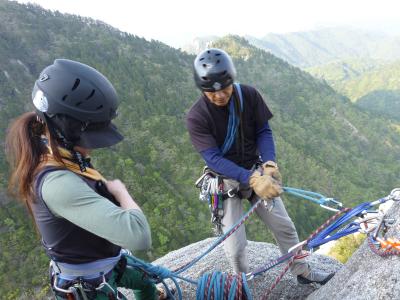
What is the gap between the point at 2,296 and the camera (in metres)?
33.8

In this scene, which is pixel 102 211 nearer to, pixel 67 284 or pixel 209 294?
pixel 67 284

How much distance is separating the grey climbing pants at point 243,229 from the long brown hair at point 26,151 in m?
1.98

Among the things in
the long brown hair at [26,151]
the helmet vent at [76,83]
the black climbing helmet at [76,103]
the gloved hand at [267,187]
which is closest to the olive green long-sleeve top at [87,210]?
the long brown hair at [26,151]

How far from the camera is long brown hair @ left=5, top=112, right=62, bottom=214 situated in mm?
2141

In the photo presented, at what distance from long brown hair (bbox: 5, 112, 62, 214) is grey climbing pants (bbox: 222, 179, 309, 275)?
1976 mm

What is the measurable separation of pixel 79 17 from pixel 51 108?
120041 mm

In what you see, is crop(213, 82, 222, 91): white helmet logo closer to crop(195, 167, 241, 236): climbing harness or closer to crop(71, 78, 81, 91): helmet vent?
crop(195, 167, 241, 236): climbing harness

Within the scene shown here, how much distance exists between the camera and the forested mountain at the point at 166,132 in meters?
47.7

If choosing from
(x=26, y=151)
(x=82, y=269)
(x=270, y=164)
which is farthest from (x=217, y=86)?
(x=82, y=269)

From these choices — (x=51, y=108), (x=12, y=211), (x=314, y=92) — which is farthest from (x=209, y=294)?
(x=314, y=92)

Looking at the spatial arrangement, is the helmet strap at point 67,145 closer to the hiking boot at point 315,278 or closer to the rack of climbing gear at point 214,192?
the rack of climbing gear at point 214,192

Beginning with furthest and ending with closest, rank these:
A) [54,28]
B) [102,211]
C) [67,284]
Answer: [54,28], [67,284], [102,211]

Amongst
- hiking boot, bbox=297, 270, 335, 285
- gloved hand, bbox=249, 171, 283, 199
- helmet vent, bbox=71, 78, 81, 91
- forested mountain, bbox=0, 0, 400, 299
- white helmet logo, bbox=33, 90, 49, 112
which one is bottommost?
forested mountain, bbox=0, 0, 400, 299

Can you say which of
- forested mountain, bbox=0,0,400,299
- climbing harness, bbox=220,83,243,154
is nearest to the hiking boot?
climbing harness, bbox=220,83,243,154
